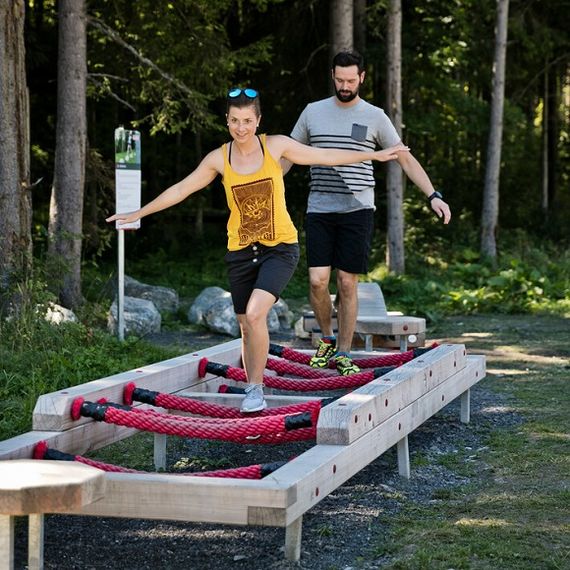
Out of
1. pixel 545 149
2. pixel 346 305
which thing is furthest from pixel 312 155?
pixel 545 149

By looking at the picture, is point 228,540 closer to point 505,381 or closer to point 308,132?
point 308,132

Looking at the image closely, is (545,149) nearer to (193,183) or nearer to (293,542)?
(193,183)

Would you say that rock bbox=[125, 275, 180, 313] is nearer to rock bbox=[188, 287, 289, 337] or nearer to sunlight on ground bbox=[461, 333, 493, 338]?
rock bbox=[188, 287, 289, 337]

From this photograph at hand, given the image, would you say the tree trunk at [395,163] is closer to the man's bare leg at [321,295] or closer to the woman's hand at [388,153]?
the man's bare leg at [321,295]

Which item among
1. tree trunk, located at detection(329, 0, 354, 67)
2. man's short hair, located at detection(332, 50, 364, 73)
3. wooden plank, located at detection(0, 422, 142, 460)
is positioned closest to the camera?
wooden plank, located at detection(0, 422, 142, 460)

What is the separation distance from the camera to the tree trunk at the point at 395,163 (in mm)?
19891

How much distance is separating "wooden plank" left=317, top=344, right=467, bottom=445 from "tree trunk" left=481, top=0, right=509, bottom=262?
14364 mm

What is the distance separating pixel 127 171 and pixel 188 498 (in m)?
7.59

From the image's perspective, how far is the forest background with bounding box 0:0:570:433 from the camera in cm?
1159

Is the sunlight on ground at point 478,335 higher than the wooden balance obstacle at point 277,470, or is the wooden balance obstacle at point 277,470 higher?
the wooden balance obstacle at point 277,470

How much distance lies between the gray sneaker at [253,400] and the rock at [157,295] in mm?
8968

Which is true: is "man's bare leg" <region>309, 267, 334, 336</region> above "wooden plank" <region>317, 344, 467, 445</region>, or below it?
above

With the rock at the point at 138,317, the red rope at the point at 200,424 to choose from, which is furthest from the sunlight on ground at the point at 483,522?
the rock at the point at 138,317

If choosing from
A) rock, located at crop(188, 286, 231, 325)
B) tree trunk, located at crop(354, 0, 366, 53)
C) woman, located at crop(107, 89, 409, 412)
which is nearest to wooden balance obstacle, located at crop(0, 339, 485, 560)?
woman, located at crop(107, 89, 409, 412)
